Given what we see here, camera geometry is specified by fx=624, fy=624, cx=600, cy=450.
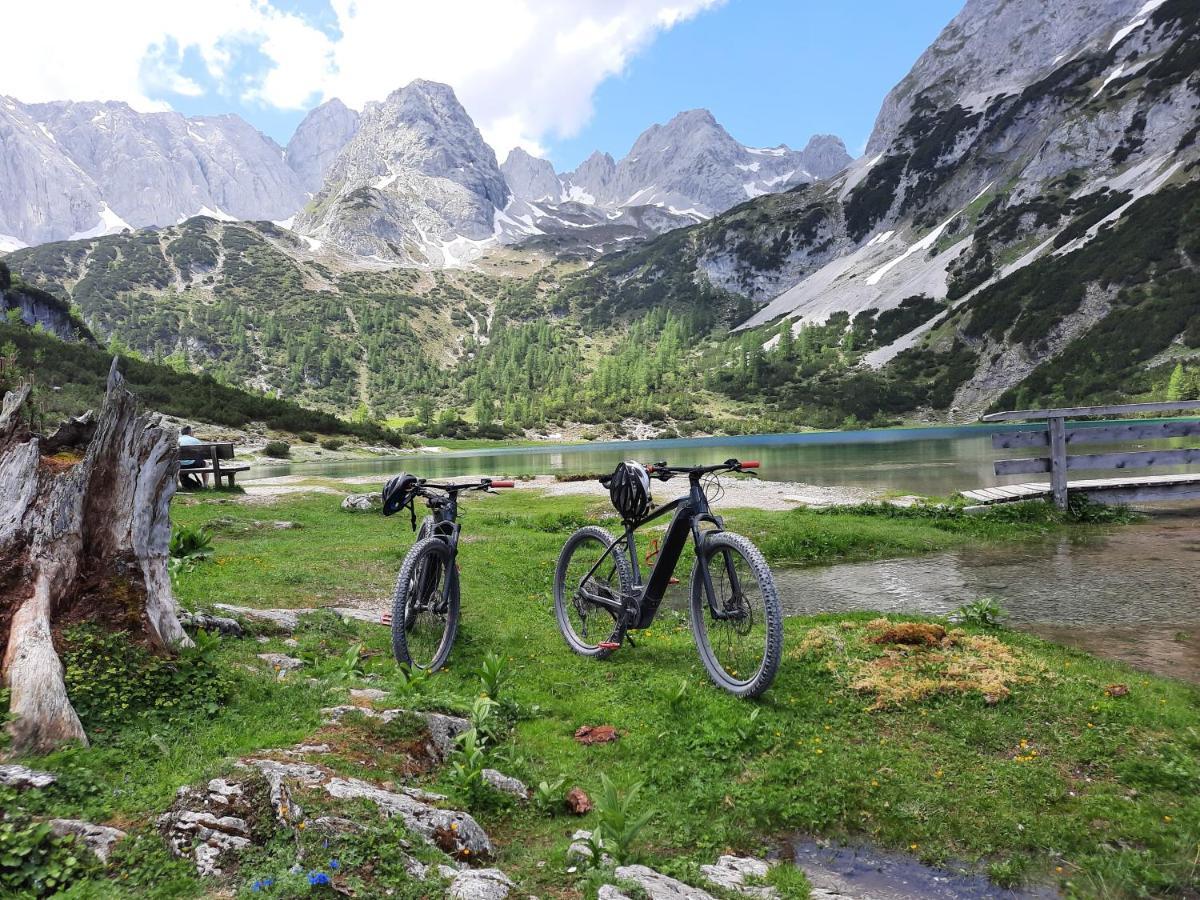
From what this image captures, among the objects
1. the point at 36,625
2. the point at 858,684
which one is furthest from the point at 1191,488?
the point at 36,625

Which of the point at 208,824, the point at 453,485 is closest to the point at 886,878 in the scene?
the point at 208,824

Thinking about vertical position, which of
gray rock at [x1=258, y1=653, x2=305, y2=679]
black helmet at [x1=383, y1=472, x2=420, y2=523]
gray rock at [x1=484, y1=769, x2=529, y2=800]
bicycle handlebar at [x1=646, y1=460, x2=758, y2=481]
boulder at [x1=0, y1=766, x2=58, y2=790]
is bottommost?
gray rock at [x1=484, y1=769, x2=529, y2=800]

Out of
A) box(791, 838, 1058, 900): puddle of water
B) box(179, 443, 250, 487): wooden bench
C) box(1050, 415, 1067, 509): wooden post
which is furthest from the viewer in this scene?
box(179, 443, 250, 487): wooden bench

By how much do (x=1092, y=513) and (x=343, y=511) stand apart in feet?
95.1

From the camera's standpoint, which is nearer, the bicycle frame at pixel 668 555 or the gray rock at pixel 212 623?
the bicycle frame at pixel 668 555

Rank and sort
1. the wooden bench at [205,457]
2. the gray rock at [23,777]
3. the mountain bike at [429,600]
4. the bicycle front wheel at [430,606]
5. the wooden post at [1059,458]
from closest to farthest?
the gray rock at [23,777] < the mountain bike at [429,600] < the bicycle front wheel at [430,606] < the wooden post at [1059,458] < the wooden bench at [205,457]

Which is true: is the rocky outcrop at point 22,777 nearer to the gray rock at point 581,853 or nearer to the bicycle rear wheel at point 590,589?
the gray rock at point 581,853

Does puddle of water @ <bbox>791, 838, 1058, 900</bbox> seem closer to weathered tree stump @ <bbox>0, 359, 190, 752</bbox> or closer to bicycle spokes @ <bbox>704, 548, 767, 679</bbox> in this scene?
bicycle spokes @ <bbox>704, 548, 767, 679</bbox>

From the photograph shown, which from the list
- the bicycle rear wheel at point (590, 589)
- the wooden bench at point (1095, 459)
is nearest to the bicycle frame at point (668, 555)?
the bicycle rear wheel at point (590, 589)

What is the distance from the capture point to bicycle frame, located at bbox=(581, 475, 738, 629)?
815cm

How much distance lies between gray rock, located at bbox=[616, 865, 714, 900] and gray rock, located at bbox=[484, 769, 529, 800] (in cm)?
147

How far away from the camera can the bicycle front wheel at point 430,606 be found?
29.7 feet

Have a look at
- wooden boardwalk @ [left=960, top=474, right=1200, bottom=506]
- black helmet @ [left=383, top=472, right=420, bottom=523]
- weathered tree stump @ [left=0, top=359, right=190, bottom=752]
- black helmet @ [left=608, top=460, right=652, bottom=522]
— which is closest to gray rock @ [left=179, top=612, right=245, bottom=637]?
weathered tree stump @ [left=0, top=359, right=190, bottom=752]

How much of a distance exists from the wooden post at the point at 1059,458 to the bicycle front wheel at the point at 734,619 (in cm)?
1786
